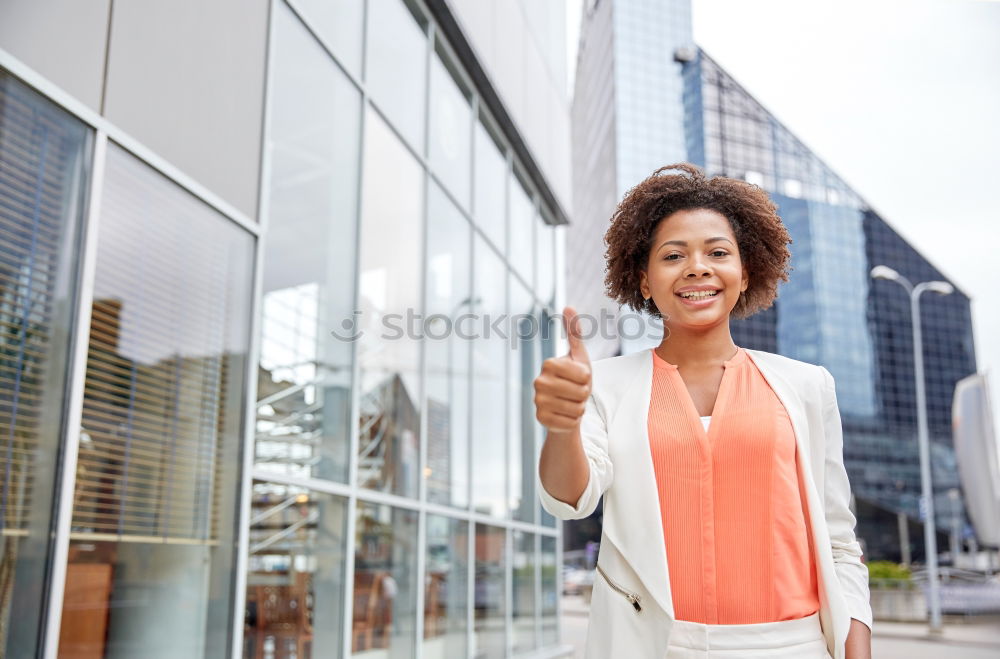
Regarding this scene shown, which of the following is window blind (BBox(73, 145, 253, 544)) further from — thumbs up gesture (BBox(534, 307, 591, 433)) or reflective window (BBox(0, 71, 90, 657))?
thumbs up gesture (BBox(534, 307, 591, 433))

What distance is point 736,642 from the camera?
1431 mm

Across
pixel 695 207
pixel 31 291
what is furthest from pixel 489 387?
pixel 695 207

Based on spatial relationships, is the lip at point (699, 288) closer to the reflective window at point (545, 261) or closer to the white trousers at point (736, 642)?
the white trousers at point (736, 642)

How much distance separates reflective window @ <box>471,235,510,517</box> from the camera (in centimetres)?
890

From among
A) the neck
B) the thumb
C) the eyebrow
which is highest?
the eyebrow

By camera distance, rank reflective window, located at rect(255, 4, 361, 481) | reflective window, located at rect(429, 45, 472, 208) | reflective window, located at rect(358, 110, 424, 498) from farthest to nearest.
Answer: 1. reflective window, located at rect(429, 45, 472, 208)
2. reflective window, located at rect(358, 110, 424, 498)
3. reflective window, located at rect(255, 4, 361, 481)

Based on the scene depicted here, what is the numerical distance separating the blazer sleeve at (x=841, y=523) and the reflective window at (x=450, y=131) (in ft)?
21.0

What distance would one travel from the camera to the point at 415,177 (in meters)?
7.31

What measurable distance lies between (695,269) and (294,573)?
3.89 metres

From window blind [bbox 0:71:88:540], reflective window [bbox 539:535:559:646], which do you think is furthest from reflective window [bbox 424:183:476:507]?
window blind [bbox 0:71:88:540]

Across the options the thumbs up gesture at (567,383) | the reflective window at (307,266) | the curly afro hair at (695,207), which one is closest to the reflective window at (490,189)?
the reflective window at (307,266)

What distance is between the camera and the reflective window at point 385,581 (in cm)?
581

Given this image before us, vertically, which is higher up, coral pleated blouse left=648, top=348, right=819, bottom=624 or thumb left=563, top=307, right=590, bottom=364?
thumb left=563, top=307, right=590, bottom=364

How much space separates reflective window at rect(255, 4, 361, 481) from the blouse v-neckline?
10.3 feet
